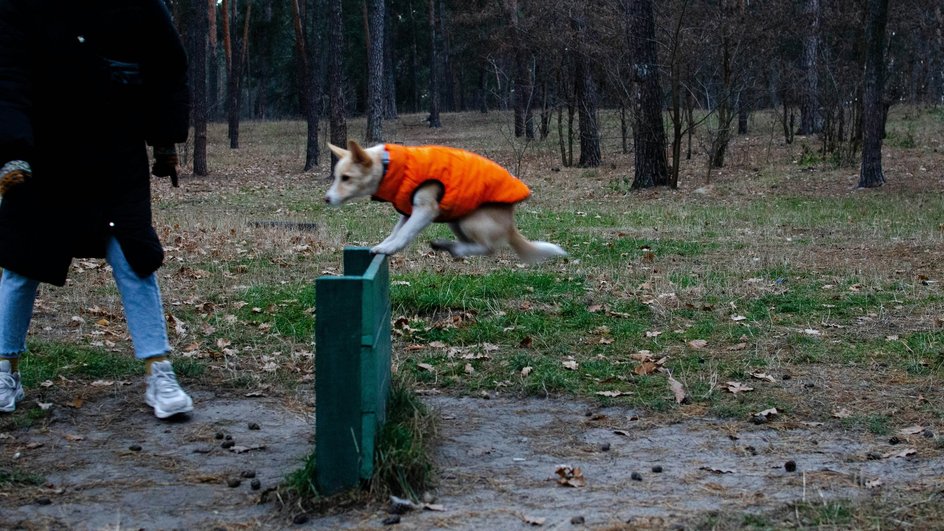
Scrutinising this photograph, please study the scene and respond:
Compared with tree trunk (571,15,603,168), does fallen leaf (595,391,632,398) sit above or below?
below

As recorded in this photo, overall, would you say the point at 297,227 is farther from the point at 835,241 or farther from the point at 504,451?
the point at 504,451

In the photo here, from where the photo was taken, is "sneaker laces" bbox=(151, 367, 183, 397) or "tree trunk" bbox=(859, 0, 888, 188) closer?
"sneaker laces" bbox=(151, 367, 183, 397)

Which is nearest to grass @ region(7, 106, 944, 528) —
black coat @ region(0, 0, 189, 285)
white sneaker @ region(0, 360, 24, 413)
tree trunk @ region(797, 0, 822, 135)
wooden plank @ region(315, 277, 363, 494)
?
white sneaker @ region(0, 360, 24, 413)

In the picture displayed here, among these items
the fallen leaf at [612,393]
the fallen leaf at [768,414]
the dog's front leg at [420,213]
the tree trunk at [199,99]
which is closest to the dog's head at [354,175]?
the dog's front leg at [420,213]

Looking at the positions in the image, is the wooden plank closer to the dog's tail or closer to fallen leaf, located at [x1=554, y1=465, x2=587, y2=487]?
fallen leaf, located at [x1=554, y1=465, x2=587, y2=487]

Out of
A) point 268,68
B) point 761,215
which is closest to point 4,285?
point 761,215

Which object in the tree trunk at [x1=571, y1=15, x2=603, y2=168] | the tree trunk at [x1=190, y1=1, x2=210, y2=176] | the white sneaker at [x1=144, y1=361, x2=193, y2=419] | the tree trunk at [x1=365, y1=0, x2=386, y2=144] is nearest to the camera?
the white sneaker at [x1=144, y1=361, x2=193, y2=419]

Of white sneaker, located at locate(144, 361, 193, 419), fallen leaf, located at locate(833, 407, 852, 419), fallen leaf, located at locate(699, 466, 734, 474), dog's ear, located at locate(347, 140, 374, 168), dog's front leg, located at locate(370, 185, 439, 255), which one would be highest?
dog's ear, located at locate(347, 140, 374, 168)

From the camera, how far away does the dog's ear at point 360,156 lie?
181 inches

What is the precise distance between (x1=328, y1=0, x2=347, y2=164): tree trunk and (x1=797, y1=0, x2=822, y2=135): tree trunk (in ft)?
42.4

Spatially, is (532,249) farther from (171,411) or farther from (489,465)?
(171,411)

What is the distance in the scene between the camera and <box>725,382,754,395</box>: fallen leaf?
19.4 ft

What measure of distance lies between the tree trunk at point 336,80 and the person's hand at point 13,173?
1869 cm

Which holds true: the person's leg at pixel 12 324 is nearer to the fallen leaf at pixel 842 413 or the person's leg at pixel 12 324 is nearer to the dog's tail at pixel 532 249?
the dog's tail at pixel 532 249
